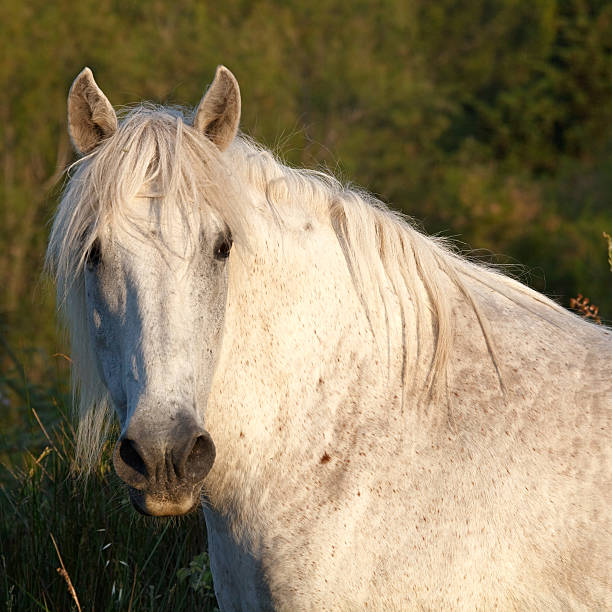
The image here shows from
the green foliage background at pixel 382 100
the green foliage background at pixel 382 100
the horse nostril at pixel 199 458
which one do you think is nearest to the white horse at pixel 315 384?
the horse nostril at pixel 199 458

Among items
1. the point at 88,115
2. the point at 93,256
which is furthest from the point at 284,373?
the point at 88,115

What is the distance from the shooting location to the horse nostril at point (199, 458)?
2199mm

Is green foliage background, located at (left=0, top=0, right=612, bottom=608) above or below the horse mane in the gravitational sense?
below

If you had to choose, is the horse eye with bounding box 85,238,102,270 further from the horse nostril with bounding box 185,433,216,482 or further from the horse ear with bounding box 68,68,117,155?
the horse nostril with bounding box 185,433,216,482

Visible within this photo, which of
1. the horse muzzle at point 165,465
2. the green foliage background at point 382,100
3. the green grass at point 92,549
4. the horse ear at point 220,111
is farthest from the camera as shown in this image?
the green foliage background at point 382,100

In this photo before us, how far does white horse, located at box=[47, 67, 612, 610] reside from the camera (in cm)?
233

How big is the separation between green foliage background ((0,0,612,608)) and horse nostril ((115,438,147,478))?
11.1 metres

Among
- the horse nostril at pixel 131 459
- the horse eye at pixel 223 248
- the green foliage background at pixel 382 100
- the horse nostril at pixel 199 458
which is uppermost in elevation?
the horse eye at pixel 223 248

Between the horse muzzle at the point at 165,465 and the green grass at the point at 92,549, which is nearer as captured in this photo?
the horse muzzle at the point at 165,465

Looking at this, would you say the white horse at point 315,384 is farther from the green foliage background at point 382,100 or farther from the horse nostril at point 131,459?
the green foliage background at point 382,100

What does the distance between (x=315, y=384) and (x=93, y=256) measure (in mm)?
780

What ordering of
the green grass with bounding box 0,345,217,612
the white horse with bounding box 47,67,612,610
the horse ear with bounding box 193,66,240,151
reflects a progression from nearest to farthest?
the white horse with bounding box 47,67,612,610
the horse ear with bounding box 193,66,240,151
the green grass with bounding box 0,345,217,612

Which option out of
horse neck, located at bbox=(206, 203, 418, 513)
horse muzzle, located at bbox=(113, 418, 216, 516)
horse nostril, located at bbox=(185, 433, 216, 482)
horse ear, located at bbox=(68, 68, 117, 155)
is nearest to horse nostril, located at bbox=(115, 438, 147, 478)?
horse muzzle, located at bbox=(113, 418, 216, 516)

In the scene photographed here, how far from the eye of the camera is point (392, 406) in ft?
8.39
